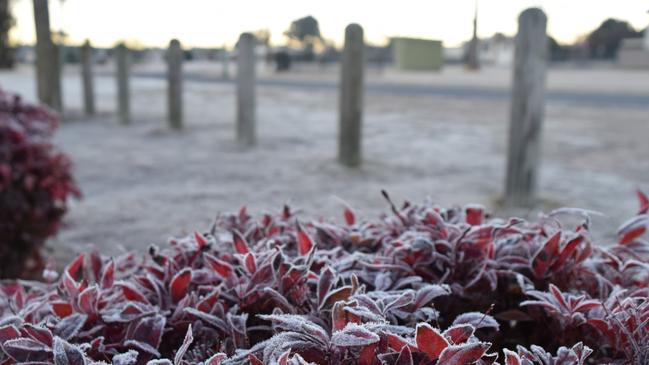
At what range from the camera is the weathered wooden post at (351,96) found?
725cm

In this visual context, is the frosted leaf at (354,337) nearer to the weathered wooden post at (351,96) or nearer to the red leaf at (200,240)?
the red leaf at (200,240)

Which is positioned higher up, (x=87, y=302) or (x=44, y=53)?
(x=44, y=53)

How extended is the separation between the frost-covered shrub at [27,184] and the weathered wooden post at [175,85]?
697 cm

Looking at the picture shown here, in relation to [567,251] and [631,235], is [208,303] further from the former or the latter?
[631,235]

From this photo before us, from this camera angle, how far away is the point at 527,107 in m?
5.42

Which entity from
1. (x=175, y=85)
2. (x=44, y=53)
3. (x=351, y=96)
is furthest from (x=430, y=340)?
(x=175, y=85)

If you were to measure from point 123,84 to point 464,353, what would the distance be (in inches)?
489

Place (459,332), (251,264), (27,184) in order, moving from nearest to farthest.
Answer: (459,332) → (251,264) → (27,184)

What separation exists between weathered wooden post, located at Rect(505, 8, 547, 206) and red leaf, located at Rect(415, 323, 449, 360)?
470 centimetres

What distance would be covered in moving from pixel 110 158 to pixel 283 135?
2917mm

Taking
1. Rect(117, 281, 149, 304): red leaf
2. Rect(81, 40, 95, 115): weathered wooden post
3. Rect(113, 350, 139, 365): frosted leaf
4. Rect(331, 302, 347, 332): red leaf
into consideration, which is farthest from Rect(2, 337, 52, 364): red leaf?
Rect(81, 40, 95, 115): weathered wooden post

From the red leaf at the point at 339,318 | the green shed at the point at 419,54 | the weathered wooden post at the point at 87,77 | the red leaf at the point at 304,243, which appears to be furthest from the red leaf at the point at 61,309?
the green shed at the point at 419,54

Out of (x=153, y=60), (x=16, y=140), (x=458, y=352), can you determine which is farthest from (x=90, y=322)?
(x=153, y=60)

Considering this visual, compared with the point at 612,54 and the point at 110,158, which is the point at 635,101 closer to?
the point at 110,158
